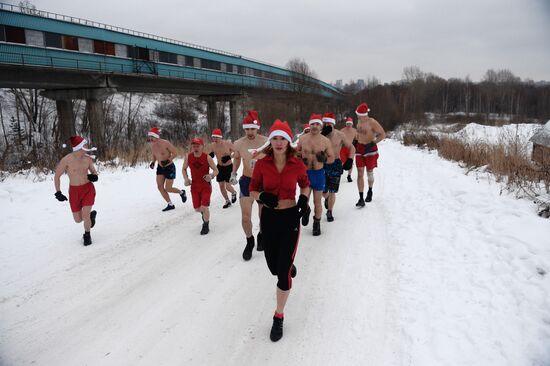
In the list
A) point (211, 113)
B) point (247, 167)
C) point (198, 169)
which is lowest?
point (198, 169)

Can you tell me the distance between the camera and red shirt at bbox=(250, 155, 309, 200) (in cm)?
346

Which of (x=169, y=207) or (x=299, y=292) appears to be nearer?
(x=299, y=292)

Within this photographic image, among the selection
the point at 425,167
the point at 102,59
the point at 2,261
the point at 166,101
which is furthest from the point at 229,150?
the point at 166,101

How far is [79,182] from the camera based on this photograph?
5.81 meters

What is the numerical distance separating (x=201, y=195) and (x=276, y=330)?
372 cm

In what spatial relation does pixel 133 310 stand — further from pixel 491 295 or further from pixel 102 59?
pixel 102 59

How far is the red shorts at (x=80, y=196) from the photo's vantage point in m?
5.79

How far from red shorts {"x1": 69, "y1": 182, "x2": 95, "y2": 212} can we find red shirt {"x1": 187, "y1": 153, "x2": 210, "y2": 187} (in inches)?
70.2

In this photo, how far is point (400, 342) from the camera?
3.09 metres

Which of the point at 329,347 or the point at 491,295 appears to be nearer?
the point at 329,347

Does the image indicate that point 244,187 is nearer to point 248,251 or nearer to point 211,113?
point 248,251

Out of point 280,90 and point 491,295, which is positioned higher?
point 280,90

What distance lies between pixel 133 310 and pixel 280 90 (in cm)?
3613

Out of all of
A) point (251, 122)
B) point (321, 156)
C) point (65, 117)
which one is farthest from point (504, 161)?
point (65, 117)
